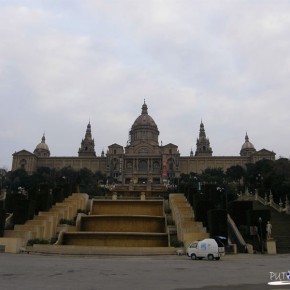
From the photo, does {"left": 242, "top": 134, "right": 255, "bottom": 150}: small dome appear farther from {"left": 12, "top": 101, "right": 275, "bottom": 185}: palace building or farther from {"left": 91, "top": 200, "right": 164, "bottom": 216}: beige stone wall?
{"left": 91, "top": 200, "right": 164, "bottom": 216}: beige stone wall

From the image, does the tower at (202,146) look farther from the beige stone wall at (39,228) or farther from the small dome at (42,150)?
the beige stone wall at (39,228)

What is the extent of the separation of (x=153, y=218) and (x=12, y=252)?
1120 centimetres

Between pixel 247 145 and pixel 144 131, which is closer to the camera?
pixel 144 131

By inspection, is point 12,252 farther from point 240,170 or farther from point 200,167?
point 200,167

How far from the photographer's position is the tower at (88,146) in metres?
156

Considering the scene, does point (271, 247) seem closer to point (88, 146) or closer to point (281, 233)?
point (281, 233)

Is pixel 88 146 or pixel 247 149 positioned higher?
pixel 88 146

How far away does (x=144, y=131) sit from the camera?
152 metres

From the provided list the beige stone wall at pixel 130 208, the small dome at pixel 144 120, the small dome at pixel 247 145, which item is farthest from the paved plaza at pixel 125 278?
the small dome at pixel 247 145

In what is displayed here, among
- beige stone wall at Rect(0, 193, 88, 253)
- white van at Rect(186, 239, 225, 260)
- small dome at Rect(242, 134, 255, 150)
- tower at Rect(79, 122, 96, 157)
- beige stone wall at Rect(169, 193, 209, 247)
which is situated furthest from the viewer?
tower at Rect(79, 122, 96, 157)

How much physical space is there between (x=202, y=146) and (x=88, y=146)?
157ft

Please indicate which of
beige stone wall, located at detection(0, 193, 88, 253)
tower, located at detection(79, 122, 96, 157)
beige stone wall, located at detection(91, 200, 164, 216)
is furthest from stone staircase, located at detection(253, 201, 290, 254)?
tower, located at detection(79, 122, 96, 157)

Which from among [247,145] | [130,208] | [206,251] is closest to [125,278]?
[206,251]

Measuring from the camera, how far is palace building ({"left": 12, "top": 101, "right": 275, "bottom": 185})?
13725cm
